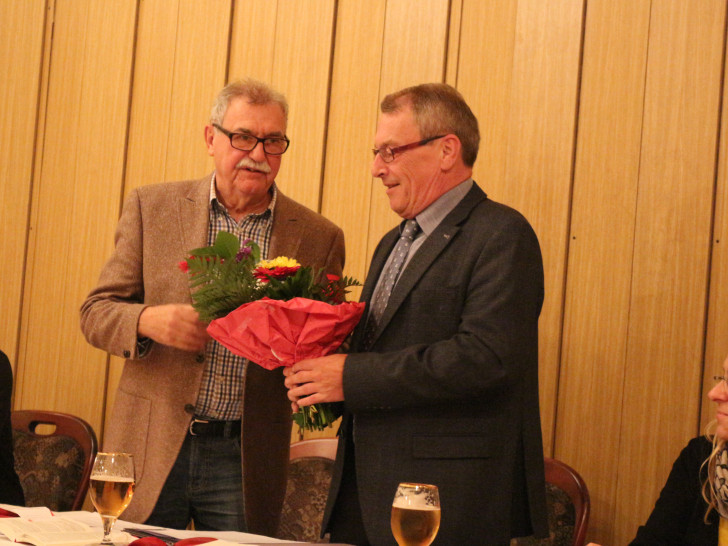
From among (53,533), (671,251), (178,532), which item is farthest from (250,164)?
(671,251)

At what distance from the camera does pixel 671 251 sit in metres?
3.23

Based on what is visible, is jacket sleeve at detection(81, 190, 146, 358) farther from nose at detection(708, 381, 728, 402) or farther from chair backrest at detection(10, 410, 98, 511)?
nose at detection(708, 381, 728, 402)

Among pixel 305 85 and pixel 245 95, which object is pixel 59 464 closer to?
pixel 245 95

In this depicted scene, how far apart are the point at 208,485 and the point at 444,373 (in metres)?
1.02

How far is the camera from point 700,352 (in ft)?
10.4

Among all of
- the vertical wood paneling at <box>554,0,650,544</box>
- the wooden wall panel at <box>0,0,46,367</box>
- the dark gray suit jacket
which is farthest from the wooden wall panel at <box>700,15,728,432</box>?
the wooden wall panel at <box>0,0,46,367</box>

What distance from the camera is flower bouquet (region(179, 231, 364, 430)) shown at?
2.20 m

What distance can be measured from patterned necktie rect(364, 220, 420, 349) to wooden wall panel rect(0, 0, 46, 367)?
109 inches

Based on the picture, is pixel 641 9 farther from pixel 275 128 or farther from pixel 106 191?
pixel 106 191

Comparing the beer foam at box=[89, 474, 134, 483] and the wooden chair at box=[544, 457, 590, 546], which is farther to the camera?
the wooden chair at box=[544, 457, 590, 546]

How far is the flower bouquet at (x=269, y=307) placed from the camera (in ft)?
7.22

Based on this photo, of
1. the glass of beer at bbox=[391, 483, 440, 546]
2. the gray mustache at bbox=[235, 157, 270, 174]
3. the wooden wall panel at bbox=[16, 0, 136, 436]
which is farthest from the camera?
the wooden wall panel at bbox=[16, 0, 136, 436]

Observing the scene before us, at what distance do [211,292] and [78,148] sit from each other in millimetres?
2579

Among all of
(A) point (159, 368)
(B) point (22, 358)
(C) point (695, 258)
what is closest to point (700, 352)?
(C) point (695, 258)
